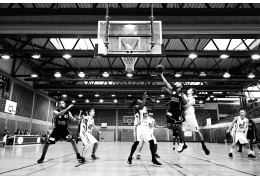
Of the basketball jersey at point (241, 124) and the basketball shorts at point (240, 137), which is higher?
the basketball jersey at point (241, 124)

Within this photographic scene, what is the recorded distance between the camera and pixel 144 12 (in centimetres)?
902

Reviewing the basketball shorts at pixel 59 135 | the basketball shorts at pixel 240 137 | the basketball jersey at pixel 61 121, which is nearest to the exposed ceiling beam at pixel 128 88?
the basketball shorts at pixel 240 137

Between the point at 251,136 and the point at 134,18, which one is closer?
the point at 134,18

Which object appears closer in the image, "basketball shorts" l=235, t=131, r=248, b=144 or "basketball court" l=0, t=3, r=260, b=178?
"basketball court" l=0, t=3, r=260, b=178

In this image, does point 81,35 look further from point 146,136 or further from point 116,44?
point 146,136

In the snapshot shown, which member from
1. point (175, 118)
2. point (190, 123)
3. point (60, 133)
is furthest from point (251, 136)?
point (60, 133)

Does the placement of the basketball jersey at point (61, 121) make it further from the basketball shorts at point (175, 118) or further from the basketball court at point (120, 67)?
the basketball shorts at point (175, 118)

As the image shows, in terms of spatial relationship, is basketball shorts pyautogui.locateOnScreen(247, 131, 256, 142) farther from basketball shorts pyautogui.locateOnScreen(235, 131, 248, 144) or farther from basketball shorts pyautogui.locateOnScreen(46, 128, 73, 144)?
basketball shorts pyautogui.locateOnScreen(46, 128, 73, 144)

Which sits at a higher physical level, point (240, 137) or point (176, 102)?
point (176, 102)

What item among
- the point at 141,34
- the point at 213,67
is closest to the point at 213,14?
the point at 141,34

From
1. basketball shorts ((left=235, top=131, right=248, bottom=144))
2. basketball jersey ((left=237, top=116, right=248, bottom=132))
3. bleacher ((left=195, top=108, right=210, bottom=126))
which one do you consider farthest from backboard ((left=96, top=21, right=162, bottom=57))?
bleacher ((left=195, top=108, right=210, bottom=126))

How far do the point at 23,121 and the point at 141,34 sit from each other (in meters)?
18.9

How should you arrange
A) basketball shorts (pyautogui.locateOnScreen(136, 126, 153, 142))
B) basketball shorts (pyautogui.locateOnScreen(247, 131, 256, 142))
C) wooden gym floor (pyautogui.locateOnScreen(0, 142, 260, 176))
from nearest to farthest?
wooden gym floor (pyautogui.locateOnScreen(0, 142, 260, 176)) < basketball shorts (pyautogui.locateOnScreen(136, 126, 153, 142)) < basketball shorts (pyautogui.locateOnScreen(247, 131, 256, 142))

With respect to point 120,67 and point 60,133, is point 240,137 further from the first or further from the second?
point 120,67
